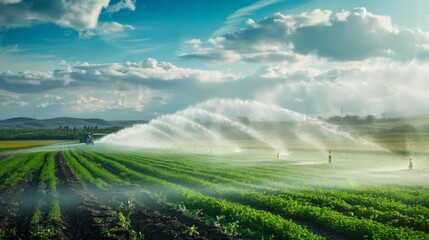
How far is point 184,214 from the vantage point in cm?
2011

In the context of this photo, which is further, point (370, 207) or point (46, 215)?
point (370, 207)

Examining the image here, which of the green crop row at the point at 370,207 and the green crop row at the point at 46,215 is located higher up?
the green crop row at the point at 370,207

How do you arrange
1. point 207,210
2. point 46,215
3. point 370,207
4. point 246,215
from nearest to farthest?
point 246,215
point 46,215
point 370,207
point 207,210

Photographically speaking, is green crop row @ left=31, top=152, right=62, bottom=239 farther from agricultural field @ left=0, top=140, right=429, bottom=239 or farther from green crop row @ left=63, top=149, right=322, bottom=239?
green crop row @ left=63, top=149, right=322, bottom=239

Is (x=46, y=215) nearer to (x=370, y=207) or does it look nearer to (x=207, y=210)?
Result: (x=207, y=210)

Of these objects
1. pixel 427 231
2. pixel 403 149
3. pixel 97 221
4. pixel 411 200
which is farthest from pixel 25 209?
pixel 403 149

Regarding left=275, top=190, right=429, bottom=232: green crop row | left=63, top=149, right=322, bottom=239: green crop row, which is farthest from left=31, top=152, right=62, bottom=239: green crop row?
left=275, top=190, right=429, bottom=232: green crop row

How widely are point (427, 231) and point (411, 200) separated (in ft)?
22.2

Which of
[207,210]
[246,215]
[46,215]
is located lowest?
[46,215]

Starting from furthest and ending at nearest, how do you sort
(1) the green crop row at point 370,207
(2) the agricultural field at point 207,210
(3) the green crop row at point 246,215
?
(1) the green crop row at point 370,207 → (2) the agricultural field at point 207,210 → (3) the green crop row at point 246,215

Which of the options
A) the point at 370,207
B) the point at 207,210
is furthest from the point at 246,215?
the point at 370,207

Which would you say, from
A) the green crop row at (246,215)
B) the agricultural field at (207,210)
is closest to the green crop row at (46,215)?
the agricultural field at (207,210)

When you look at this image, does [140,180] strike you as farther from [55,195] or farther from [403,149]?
[403,149]

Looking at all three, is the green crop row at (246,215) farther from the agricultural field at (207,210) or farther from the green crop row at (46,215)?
the green crop row at (46,215)
